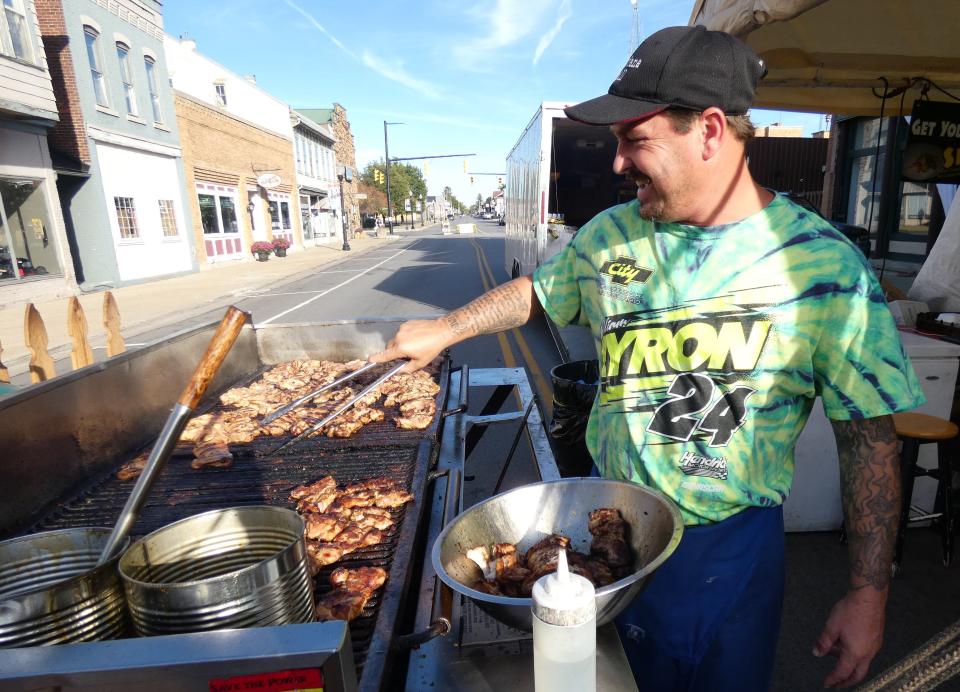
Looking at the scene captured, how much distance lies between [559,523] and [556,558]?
0.22 metres

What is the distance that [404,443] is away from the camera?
305cm

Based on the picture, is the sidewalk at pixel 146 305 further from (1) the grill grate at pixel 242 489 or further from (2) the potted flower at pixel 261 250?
(1) the grill grate at pixel 242 489

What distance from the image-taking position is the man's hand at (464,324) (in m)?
2.25

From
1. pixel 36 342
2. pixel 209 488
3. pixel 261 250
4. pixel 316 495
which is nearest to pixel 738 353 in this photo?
pixel 316 495

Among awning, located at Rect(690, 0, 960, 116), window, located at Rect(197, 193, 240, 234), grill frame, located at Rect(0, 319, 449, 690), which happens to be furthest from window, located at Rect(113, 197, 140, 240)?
awning, located at Rect(690, 0, 960, 116)

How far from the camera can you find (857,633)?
1.66 metres

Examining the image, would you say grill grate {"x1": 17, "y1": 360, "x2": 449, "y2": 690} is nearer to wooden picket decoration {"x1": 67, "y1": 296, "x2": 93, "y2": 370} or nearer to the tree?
wooden picket decoration {"x1": 67, "y1": 296, "x2": 93, "y2": 370}

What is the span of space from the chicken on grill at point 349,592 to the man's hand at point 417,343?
0.78m

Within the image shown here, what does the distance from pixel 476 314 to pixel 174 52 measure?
112 feet

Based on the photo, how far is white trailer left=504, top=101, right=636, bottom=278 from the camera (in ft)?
28.1

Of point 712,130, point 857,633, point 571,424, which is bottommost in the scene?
point 571,424

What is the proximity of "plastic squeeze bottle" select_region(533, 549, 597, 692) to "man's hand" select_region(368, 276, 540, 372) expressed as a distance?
140 centimetres

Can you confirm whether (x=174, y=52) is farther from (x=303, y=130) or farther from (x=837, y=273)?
(x=837, y=273)

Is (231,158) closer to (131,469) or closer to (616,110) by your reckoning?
(131,469)
